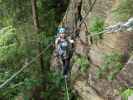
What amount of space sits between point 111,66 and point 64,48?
3370 mm

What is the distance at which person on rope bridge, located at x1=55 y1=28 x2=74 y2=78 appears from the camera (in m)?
12.6

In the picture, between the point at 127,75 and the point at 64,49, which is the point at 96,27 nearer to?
the point at 64,49

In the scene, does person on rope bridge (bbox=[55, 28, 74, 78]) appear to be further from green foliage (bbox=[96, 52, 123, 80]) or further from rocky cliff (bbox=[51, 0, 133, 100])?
green foliage (bbox=[96, 52, 123, 80])

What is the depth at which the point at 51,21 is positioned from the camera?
59.2ft

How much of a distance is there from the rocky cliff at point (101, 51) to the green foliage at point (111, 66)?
7cm

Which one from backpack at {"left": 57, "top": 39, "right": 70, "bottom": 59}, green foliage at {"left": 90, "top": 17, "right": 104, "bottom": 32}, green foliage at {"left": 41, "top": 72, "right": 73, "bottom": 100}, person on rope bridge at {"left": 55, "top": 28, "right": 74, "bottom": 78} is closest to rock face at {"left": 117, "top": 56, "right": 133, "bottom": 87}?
green foliage at {"left": 90, "top": 17, "right": 104, "bottom": 32}

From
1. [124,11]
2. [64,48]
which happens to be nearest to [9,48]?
[64,48]

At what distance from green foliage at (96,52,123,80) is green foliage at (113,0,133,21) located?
45.5 inches

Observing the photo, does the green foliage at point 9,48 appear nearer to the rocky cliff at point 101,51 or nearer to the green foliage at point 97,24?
the rocky cliff at point 101,51

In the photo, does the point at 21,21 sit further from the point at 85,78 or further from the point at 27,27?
the point at 85,78

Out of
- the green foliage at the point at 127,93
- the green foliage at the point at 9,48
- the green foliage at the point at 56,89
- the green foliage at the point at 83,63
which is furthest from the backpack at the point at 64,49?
the green foliage at the point at 127,93

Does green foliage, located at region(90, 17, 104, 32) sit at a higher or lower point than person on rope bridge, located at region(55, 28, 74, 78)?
higher

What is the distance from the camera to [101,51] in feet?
35.3

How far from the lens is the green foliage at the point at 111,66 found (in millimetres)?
9727
